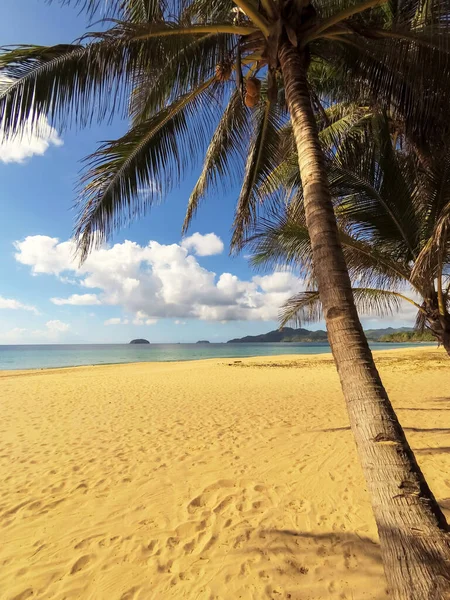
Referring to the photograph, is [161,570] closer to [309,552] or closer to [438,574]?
[309,552]

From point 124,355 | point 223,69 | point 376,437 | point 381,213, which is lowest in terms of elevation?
point 124,355

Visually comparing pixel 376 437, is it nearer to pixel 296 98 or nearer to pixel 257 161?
pixel 296 98

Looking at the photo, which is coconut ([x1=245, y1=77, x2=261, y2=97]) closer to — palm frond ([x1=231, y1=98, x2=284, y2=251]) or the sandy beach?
palm frond ([x1=231, y1=98, x2=284, y2=251])

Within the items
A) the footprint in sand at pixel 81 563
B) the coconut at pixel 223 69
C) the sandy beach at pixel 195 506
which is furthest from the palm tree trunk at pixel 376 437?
the footprint in sand at pixel 81 563

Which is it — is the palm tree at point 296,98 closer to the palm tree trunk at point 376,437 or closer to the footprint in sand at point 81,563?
the palm tree trunk at point 376,437

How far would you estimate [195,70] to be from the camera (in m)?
4.24

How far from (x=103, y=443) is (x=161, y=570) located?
3.85 meters

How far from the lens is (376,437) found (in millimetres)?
1764

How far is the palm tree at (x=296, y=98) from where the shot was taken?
1.63 metres

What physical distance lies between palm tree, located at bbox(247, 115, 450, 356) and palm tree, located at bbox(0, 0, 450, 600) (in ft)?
1.64

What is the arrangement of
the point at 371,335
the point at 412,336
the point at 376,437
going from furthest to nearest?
the point at 371,335 → the point at 412,336 → the point at 376,437

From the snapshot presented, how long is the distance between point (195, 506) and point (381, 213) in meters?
4.69

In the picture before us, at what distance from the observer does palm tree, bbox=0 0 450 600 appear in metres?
1.63

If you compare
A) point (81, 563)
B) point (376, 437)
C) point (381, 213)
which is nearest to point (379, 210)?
point (381, 213)
